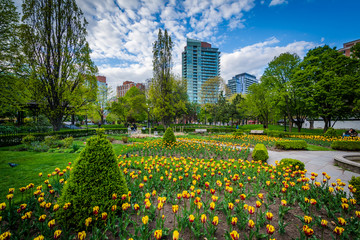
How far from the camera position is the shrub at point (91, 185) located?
2.13m

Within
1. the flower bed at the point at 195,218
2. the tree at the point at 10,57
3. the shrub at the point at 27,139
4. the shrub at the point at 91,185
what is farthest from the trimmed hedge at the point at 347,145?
the tree at the point at 10,57

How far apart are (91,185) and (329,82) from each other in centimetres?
2470

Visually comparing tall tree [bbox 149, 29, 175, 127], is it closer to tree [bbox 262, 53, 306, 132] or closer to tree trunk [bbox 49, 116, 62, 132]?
tree trunk [bbox 49, 116, 62, 132]

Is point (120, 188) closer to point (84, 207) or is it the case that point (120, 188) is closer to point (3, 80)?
point (84, 207)

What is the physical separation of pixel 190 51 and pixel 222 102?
6852 cm

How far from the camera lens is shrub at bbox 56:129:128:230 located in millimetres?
2133

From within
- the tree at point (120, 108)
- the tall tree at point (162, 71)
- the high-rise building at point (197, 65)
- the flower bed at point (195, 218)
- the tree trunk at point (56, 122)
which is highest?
the high-rise building at point (197, 65)

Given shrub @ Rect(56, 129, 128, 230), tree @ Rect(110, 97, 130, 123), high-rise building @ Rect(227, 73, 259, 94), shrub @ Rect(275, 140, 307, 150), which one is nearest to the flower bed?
shrub @ Rect(56, 129, 128, 230)

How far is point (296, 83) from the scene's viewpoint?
775 inches

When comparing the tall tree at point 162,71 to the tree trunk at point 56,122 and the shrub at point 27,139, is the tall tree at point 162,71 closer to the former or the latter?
the tree trunk at point 56,122

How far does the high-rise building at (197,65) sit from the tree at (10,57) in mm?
78609

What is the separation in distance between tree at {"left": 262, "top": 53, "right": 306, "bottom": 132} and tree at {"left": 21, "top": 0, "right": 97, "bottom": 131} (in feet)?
92.0

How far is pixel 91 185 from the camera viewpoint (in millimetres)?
2303

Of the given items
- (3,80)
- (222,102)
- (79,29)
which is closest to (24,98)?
(3,80)
